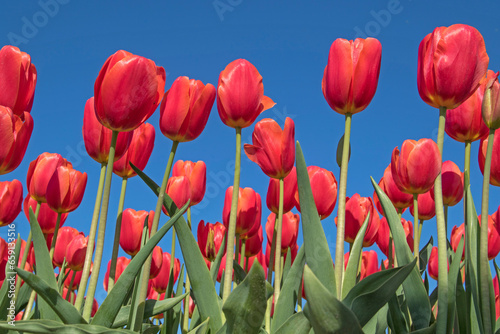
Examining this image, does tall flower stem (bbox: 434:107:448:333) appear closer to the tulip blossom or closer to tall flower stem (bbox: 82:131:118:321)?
the tulip blossom

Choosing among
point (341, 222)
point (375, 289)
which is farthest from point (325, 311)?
point (341, 222)

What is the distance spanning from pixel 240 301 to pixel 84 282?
43 cm

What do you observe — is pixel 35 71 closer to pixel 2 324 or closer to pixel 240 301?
pixel 2 324

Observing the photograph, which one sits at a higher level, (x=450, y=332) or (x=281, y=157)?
(x=281, y=157)

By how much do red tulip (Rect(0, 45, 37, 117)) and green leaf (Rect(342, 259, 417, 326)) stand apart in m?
1.34

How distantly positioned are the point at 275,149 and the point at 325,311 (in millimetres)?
1315

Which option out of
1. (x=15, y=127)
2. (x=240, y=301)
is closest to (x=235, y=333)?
(x=240, y=301)

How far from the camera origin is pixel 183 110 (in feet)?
5.67

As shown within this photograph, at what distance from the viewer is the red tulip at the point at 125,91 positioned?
1.39 m

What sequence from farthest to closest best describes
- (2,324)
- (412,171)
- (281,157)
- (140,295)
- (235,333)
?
(281,157), (412,171), (140,295), (235,333), (2,324)

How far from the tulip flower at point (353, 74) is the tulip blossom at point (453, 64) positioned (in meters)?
0.17

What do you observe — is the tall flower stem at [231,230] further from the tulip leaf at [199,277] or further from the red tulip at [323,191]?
the red tulip at [323,191]

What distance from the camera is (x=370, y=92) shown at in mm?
1580

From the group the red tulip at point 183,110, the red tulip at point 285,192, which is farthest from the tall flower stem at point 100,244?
the red tulip at point 285,192
